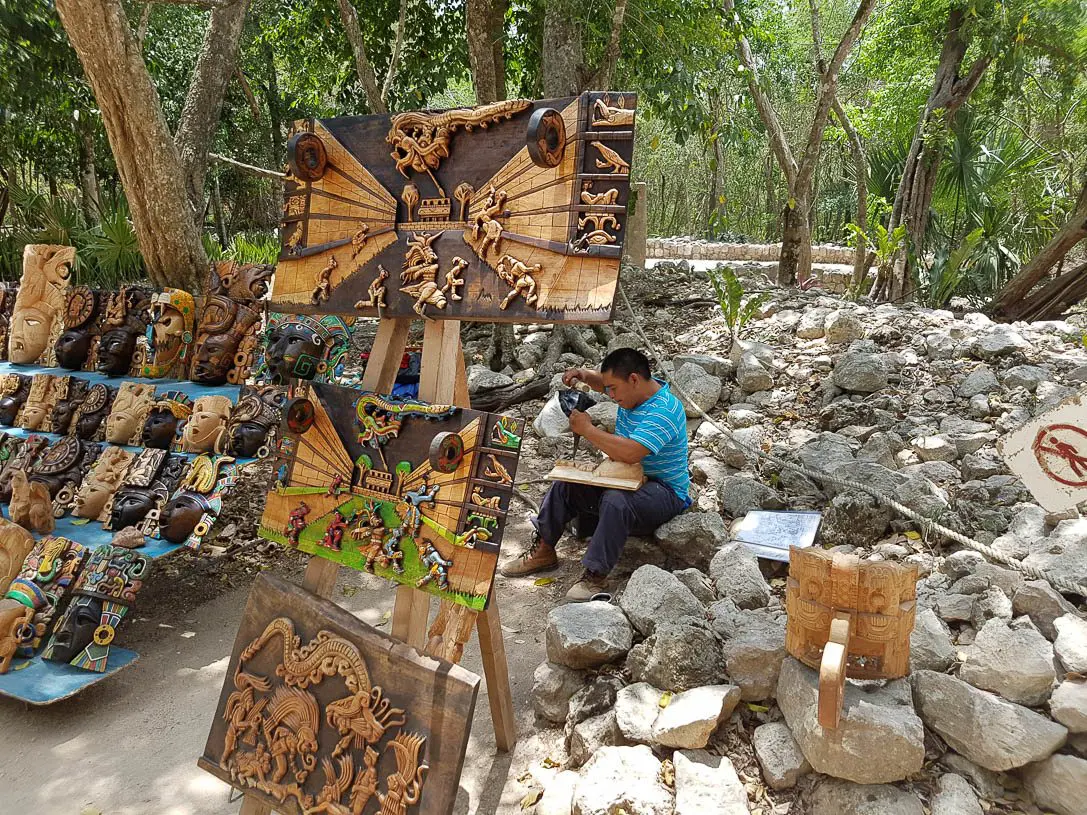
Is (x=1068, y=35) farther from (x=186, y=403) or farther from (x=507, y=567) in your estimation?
(x=186, y=403)

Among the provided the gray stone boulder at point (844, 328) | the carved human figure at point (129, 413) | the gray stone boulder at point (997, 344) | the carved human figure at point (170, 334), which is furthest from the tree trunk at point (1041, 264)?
the carved human figure at point (129, 413)

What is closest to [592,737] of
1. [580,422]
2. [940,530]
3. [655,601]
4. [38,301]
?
[655,601]

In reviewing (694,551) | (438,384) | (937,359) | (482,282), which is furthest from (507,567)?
(937,359)

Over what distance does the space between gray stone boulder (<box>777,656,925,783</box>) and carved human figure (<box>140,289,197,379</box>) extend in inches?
140

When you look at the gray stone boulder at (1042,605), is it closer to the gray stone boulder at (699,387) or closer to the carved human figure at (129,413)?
the gray stone boulder at (699,387)

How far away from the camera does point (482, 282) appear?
229cm

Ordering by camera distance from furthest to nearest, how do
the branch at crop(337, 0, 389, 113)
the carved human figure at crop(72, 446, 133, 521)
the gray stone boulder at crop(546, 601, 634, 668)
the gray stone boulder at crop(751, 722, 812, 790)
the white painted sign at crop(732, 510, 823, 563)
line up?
the branch at crop(337, 0, 389, 113), the carved human figure at crop(72, 446, 133, 521), the white painted sign at crop(732, 510, 823, 563), the gray stone boulder at crop(546, 601, 634, 668), the gray stone boulder at crop(751, 722, 812, 790)

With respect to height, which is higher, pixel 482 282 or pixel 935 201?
pixel 935 201

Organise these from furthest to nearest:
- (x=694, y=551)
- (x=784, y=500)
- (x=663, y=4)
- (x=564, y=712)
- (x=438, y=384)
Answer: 1. (x=663, y=4)
2. (x=784, y=500)
3. (x=694, y=551)
4. (x=564, y=712)
5. (x=438, y=384)

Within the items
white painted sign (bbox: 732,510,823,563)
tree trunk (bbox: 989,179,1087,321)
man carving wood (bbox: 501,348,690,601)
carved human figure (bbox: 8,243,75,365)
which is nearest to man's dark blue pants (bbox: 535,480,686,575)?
man carving wood (bbox: 501,348,690,601)

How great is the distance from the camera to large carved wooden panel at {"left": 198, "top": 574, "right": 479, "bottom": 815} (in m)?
1.99

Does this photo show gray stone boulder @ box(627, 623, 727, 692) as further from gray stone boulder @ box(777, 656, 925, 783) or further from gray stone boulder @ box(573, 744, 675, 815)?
gray stone boulder @ box(777, 656, 925, 783)

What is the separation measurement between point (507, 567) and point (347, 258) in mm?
2038

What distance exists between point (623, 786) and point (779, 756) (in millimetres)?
490
